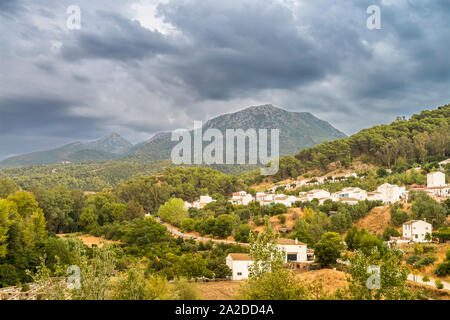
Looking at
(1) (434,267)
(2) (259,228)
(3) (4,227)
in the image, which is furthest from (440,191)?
(3) (4,227)

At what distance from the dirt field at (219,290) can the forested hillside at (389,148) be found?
150 ft

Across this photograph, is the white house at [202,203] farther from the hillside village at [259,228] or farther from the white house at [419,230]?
the white house at [419,230]

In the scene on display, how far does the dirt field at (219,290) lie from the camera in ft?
58.9

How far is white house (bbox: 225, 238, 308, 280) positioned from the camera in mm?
24766

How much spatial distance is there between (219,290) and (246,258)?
18.3ft

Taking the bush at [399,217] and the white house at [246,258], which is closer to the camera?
the white house at [246,258]

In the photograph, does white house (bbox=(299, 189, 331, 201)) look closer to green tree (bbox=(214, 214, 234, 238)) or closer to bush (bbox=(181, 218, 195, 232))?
green tree (bbox=(214, 214, 234, 238))

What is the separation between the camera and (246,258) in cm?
2525

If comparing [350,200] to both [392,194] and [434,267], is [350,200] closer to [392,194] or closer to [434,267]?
[392,194]

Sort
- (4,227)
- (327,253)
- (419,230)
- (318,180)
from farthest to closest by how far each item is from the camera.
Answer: (318,180), (419,230), (327,253), (4,227)

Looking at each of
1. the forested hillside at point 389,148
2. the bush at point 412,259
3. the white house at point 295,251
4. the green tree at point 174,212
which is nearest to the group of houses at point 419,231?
the bush at point 412,259

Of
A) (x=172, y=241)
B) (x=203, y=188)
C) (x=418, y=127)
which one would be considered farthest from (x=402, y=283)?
(x=418, y=127)
